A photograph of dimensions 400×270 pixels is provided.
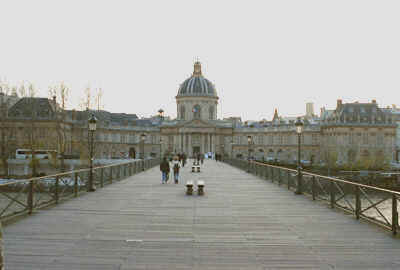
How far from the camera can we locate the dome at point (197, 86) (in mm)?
116906

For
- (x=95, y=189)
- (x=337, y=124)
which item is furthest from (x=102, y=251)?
(x=337, y=124)

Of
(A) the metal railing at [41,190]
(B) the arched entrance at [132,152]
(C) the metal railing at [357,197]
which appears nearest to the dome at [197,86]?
(B) the arched entrance at [132,152]

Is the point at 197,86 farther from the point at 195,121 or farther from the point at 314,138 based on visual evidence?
the point at 314,138

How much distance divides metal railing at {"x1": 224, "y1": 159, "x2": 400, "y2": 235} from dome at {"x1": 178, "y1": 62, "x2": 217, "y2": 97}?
94.9m

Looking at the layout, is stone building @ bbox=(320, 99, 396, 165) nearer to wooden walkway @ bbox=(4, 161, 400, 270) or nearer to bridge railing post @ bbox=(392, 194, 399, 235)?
wooden walkway @ bbox=(4, 161, 400, 270)

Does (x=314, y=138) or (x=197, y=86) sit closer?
(x=197, y=86)

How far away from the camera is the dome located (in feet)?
384

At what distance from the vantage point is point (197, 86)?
117000 millimetres

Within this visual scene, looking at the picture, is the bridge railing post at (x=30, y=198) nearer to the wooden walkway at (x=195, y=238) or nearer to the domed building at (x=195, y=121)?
the wooden walkway at (x=195, y=238)

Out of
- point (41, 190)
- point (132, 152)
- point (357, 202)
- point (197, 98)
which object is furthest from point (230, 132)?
point (357, 202)

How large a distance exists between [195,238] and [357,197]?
549 cm

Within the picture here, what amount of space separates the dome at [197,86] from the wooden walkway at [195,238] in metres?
100

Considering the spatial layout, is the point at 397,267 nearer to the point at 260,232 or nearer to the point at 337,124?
the point at 260,232

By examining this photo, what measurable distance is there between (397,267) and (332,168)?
6337 cm
